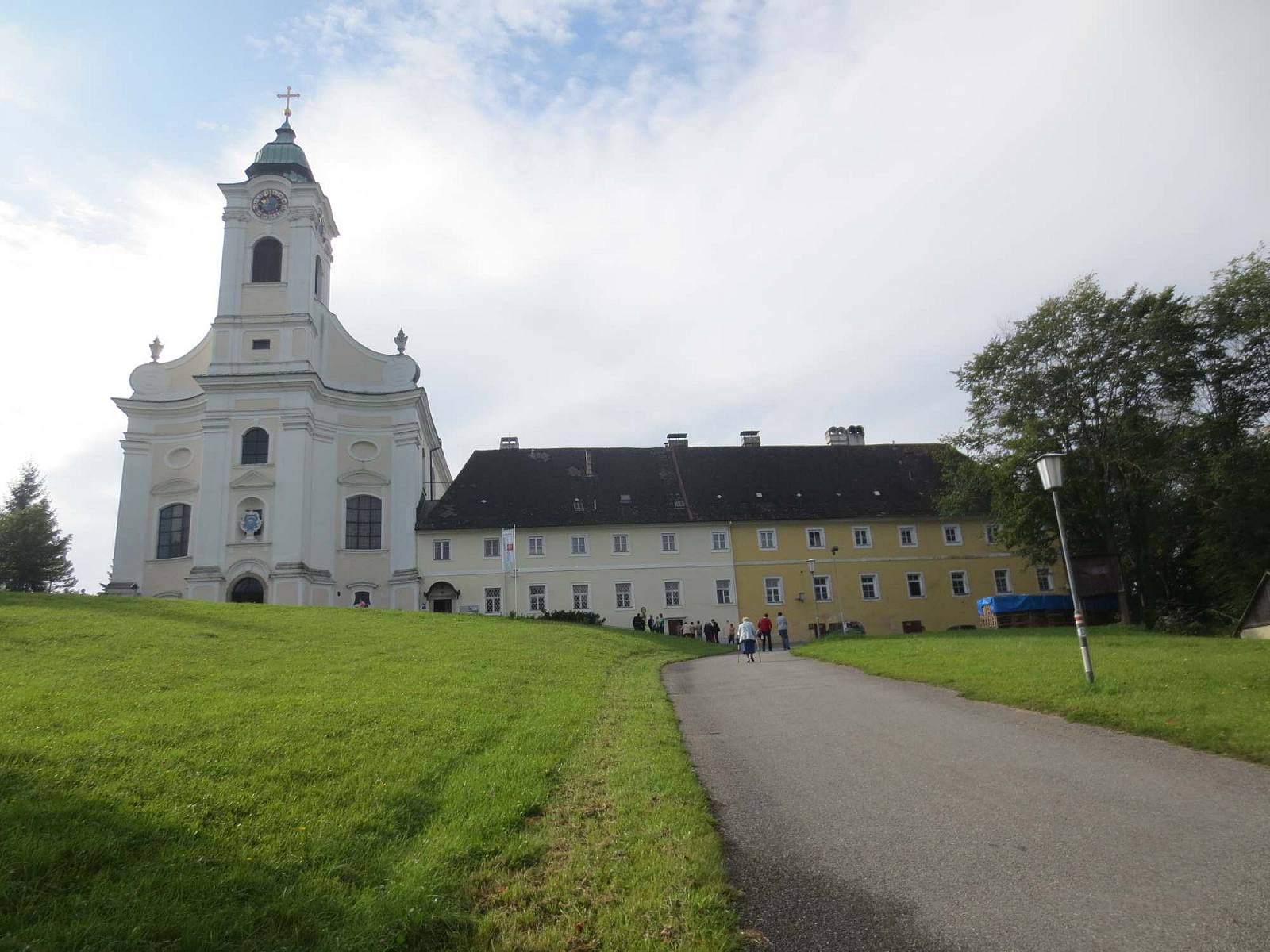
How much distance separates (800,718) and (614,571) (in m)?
36.9

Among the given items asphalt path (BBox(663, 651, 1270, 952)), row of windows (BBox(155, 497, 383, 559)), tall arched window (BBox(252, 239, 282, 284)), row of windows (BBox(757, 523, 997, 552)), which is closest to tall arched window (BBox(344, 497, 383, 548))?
row of windows (BBox(155, 497, 383, 559))

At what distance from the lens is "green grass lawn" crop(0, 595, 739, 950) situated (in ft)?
16.3

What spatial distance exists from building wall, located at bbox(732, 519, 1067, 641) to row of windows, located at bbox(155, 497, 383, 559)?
20.5 m

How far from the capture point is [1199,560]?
34.4 meters

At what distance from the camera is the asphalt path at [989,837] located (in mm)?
5098

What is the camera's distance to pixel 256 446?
Answer: 4878 centimetres

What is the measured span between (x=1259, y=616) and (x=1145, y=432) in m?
11.0

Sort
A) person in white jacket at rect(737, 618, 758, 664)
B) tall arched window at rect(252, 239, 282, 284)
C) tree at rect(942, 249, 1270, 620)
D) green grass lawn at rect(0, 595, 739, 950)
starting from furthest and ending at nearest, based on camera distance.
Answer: tall arched window at rect(252, 239, 282, 284), tree at rect(942, 249, 1270, 620), person in white jacket at rect(737, 618, 758, 664), green grass lawn at rect(0, 595, 739, 950)

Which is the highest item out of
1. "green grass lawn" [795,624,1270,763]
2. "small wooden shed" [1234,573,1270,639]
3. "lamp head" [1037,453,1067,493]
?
"lamp head" [1037,453,1067,493]

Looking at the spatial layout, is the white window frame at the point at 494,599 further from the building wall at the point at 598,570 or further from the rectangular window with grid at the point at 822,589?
the rectangular window with grid at the point at 822,589

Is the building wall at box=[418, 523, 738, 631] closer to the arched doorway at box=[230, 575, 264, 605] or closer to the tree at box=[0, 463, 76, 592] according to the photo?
the arched doorway at box=[230, 575, 264, 605]

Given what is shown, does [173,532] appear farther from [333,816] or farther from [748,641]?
[333,816]

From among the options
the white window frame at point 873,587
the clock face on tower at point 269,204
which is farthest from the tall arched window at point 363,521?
the white window frame at point 873,587

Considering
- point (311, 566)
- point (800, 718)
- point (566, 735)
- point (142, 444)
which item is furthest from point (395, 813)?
point (142, 444)
